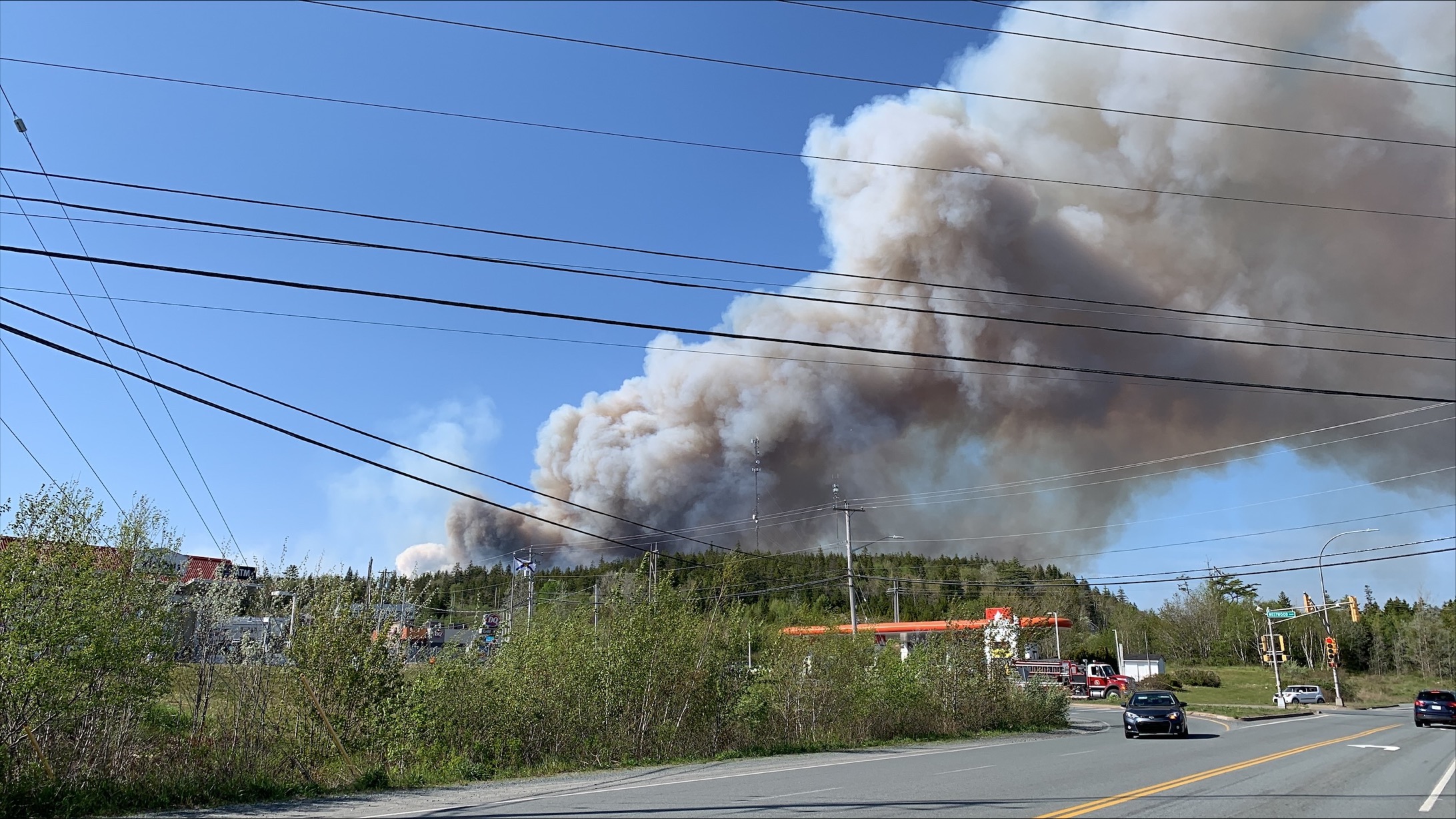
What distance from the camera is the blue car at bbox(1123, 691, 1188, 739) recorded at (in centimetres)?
2683

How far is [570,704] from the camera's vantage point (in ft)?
64.2

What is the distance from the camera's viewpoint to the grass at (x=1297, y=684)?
5747cm

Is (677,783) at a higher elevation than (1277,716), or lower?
higher

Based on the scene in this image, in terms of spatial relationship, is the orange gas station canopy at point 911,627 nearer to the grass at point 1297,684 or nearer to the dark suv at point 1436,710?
the grass at point 1297,684

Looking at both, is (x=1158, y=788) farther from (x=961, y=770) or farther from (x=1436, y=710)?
(x=1436, y=710)

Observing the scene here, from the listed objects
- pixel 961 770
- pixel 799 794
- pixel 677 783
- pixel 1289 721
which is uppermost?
pixel 799 794

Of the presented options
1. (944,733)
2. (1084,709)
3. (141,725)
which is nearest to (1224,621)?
(1084,709)

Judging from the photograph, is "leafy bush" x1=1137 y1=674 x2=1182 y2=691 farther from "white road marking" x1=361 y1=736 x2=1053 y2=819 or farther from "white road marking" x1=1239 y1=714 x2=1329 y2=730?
"white road marking" x1=361 y1=736 x2=1053 y2=819

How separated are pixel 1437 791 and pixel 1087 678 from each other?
5394 centimetres

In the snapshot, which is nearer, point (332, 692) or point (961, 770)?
point (332, 692)

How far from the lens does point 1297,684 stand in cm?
6550

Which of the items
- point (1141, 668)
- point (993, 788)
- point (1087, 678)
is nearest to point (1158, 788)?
point (993, 788)

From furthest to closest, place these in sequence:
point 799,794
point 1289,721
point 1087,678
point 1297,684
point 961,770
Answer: point 1297,684, point 1087,678, point 1289,721, point 961,770, point 799,794

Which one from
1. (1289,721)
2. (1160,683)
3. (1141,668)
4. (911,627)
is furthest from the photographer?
(1141,668)
